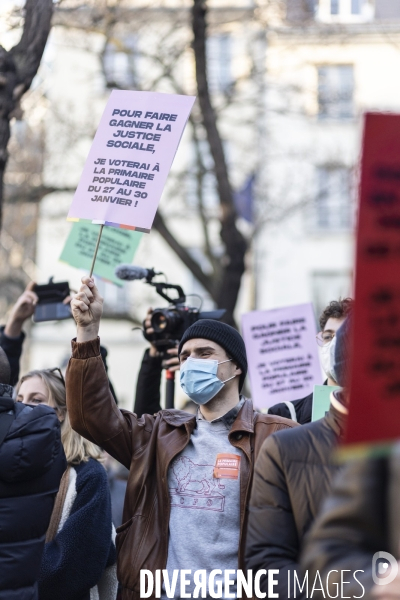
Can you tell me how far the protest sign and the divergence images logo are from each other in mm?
294

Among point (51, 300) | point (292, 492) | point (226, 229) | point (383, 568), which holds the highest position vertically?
point (226, 229)

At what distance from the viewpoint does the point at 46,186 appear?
15938 millimetres

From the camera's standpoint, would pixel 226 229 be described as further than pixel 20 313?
Yes

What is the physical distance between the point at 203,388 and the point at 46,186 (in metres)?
12.2

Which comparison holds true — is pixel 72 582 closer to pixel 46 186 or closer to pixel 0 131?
pixel 0 131

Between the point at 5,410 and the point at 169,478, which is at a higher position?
the point at 5,410

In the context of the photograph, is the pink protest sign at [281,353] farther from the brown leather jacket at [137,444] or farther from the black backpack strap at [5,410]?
the black backpack strap at [5,410]

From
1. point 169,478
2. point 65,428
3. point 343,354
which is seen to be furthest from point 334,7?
point 343,354

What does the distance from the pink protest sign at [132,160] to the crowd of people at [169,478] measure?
59cm

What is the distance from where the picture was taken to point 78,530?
454cm

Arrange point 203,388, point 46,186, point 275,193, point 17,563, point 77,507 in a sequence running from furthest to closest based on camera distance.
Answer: point 275,193
point 46,186
point 77,507
point 203,388
point 17,563

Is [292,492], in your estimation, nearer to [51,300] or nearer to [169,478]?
[169,478]

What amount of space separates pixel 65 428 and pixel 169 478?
101cm

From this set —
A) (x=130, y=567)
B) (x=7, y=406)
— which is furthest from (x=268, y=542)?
(x=7, y=406)
